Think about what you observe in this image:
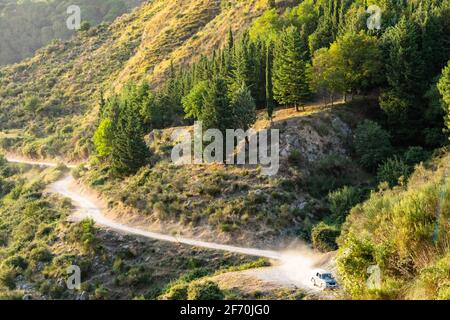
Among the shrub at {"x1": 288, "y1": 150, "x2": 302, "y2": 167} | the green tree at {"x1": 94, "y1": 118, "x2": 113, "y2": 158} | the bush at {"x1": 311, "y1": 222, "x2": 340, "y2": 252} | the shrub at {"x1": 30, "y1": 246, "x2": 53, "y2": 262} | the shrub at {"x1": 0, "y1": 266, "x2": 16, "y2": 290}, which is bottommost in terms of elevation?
the shrub at {"x1": 0, "y1": 266, "x2": 16, "y2": 290}

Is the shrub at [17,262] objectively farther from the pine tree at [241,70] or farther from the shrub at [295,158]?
the pine tree at [241,70]

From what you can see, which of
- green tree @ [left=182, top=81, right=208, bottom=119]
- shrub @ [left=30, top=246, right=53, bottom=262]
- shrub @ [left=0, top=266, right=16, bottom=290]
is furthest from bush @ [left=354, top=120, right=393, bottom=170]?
shrub @ [left=0, top=266, right=16, bottom=290]

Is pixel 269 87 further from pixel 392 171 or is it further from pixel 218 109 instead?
pixel 392 171

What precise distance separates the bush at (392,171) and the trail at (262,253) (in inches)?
532

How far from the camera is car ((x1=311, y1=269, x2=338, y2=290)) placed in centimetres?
3059

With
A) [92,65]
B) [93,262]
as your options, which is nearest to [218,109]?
[93,262]

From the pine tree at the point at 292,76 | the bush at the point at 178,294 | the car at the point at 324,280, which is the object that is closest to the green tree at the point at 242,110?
the pine tree at the point at 292,76

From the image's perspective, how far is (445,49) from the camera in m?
64.2

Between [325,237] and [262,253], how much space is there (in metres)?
5.84

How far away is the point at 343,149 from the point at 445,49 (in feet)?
65.9

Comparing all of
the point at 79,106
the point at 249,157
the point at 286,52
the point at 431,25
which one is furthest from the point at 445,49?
the point at 79,106

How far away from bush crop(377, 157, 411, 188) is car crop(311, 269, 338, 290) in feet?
72.6

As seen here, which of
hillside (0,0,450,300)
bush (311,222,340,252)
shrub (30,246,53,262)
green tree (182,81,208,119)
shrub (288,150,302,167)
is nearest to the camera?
hillside (0,0,450,300)

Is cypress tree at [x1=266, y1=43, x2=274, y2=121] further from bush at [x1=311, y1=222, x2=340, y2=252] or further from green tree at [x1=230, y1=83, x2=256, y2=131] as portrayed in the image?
bush at [x1=311, y1=222, x2=340, y2=252]
